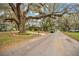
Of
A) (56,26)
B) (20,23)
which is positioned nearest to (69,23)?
(56,26)

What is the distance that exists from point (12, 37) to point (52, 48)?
1.45ft

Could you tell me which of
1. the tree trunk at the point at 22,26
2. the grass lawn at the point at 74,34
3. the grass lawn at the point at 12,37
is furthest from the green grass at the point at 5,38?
the grass lawn at the point at 74,34

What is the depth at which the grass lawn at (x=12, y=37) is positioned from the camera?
2473mm

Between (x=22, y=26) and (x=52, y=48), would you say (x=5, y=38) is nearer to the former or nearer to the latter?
(x=22, y=26)

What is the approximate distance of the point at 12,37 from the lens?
2.50 metres

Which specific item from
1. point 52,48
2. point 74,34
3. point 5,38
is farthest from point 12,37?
point 74,34

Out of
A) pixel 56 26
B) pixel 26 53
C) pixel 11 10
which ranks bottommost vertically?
pixel 26 53

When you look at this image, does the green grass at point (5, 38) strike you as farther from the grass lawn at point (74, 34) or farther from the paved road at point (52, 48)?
the grass lawn at point (74, 34)

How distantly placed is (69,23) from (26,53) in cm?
56

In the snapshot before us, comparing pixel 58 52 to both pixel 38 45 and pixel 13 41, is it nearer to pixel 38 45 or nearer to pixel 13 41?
pixel 38 45

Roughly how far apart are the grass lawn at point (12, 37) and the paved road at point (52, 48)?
0.08 metres

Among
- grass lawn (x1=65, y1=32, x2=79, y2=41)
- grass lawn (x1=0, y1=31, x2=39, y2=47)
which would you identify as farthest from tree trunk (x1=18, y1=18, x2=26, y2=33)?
grass lawn (x1=65, y1=32, x2=79, y2=41)

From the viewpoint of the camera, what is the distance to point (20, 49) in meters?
2.47

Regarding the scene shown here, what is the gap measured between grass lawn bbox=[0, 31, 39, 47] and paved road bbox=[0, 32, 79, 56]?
8cm
